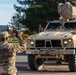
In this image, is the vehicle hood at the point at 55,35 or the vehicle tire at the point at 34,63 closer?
the vehicle hood at the point at 55,35

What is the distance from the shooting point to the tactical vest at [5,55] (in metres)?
8.27

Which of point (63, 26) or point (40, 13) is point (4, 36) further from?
point (40, 13)

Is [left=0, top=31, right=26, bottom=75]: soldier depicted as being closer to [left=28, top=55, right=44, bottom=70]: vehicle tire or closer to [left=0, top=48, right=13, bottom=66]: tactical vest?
[left=0, top=48, right=13, bottom=66]: tactical vest

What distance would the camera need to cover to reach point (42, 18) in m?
42.3

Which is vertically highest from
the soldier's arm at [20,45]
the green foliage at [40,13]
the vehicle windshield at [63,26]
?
the green foliage at [40,13]

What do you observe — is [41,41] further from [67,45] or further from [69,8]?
[69,8]

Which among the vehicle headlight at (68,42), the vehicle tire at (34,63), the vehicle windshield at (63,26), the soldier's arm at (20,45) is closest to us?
the soldier's arm at (20,45)

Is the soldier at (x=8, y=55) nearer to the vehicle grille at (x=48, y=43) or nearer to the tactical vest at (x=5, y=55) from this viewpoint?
the tactical vest at (x=5, y=55)

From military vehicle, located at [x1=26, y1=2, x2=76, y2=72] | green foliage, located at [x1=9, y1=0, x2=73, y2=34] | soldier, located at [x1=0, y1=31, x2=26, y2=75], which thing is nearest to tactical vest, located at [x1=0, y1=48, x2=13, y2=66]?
soldier, located at [x1=0, y1=31, x2=26, y2=75]

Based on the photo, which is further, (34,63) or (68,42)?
(34,63)

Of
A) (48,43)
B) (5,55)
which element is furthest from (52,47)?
(5,55)

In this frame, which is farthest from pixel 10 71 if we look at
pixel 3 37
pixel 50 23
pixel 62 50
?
pixel 50 23

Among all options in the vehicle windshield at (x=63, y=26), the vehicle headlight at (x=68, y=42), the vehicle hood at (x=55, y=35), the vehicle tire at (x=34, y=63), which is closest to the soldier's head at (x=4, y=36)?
Answer: the vehicle headlight at (x=68, y=42)

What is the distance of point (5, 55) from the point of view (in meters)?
8.30
